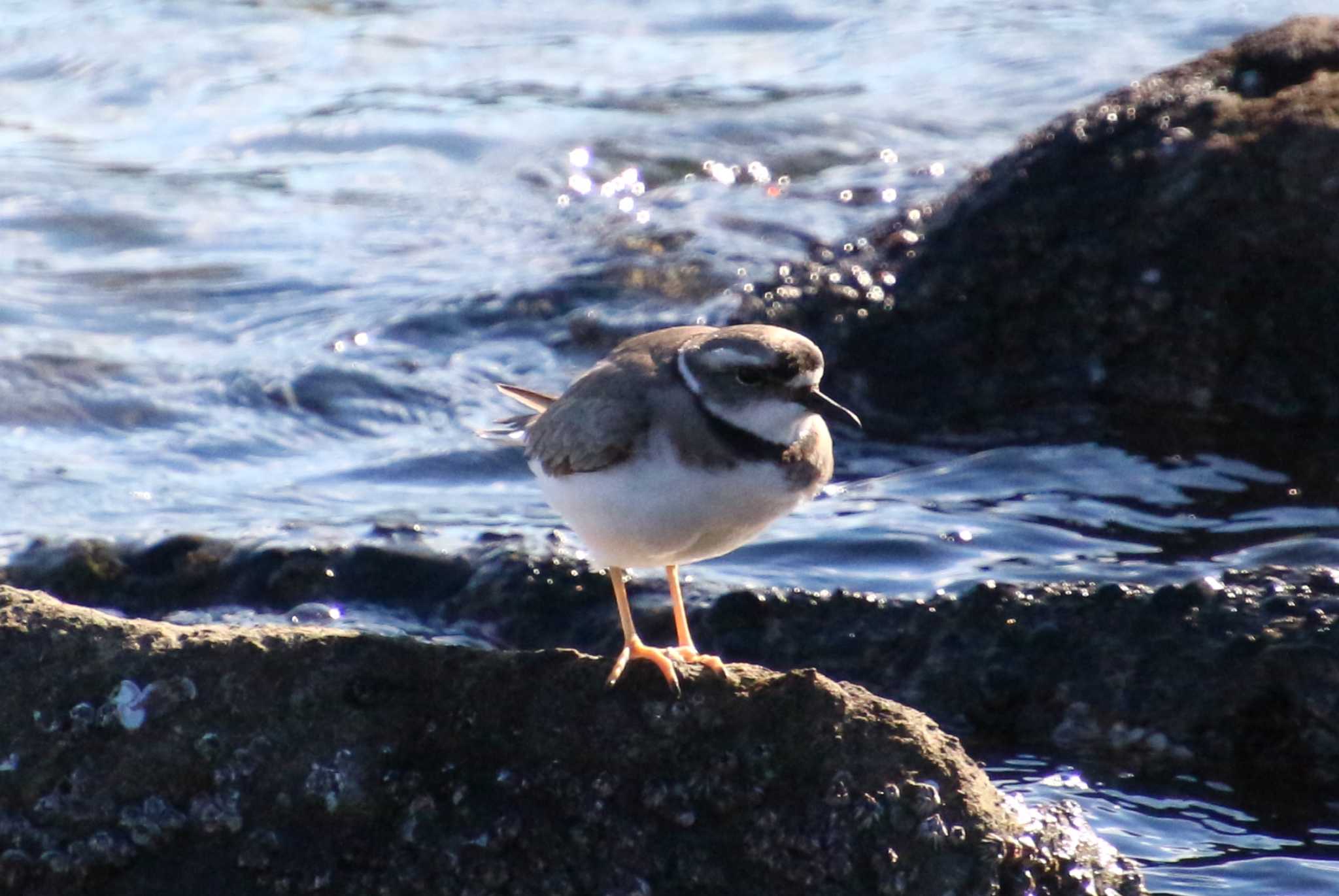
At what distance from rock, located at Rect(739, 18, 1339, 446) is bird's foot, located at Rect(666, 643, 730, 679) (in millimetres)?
3914

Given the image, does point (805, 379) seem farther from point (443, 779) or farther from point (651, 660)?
point (443, 779)

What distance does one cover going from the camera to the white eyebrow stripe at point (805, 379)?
16.2ft

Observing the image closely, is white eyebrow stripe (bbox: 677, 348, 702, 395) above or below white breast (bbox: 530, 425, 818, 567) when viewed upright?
above

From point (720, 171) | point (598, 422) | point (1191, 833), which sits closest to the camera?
point (598, 422)

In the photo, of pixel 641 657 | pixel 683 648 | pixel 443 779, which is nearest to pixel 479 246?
pixel 683 648

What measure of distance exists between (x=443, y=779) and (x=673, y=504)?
955mm

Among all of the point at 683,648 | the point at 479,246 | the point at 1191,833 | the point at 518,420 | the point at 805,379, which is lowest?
the point at 1191,833

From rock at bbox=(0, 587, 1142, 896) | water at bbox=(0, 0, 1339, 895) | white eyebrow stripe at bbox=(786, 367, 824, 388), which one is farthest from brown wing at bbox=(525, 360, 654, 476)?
water at bbox=(0, 0, 1339, 895)

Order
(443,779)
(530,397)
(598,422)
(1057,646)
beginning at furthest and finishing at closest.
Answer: (1057,646) → (530,397) → (598,422) → (443,779)

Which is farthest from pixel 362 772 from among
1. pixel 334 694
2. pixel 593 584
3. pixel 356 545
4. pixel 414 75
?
pixel 414 75

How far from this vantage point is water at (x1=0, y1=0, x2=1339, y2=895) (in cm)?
783

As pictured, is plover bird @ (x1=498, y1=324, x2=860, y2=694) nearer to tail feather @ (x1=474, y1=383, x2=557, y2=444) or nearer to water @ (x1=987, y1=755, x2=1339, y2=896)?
tail feather @ (x1=474, y1=383, x2=557, y2=444)

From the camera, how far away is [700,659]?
4957 mm

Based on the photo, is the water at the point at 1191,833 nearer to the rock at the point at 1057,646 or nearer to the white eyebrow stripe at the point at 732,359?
the rock at the point at 1057,646
